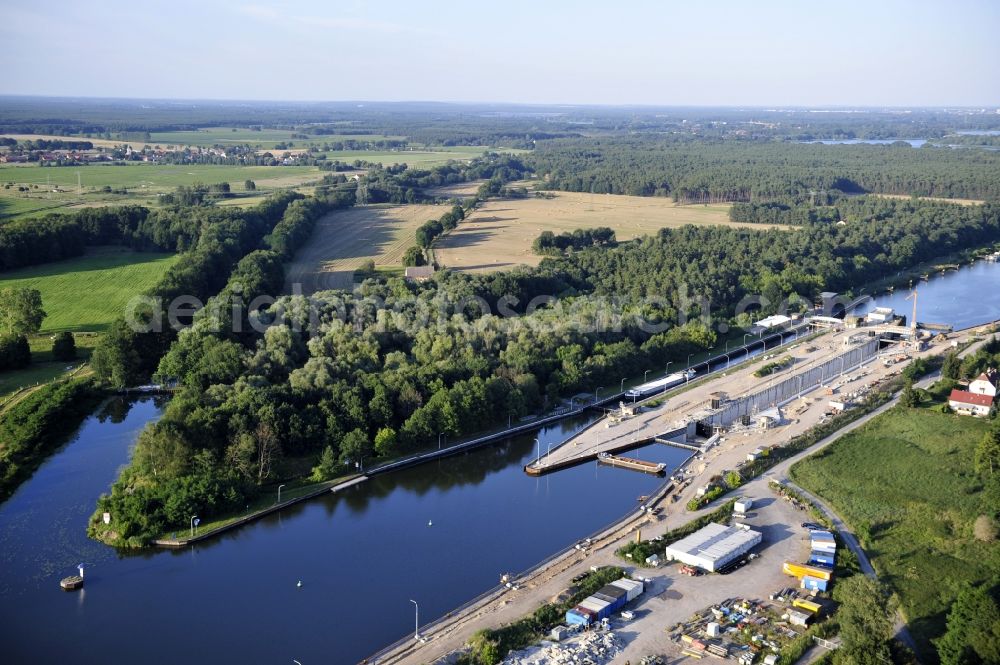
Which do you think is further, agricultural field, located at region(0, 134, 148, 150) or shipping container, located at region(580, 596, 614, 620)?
agricultural field, located at region(0, 134, 148, 150)

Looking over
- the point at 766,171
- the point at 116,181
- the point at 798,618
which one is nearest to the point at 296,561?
the point at 798,618

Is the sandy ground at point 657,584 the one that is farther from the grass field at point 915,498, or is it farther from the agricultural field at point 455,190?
the agricultural field at point 455,190

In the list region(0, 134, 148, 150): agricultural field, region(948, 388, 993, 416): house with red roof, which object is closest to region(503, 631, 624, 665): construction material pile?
region(948, 388, 993, 416): house with red roof

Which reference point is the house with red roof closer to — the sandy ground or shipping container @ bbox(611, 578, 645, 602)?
the sandy ground

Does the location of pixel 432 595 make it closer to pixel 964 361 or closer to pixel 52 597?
pixel 52 597

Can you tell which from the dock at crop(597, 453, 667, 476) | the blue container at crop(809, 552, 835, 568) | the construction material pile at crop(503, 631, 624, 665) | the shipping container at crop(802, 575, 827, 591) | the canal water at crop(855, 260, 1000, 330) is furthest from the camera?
the canal water at crop(855, 260, 1000, 330)

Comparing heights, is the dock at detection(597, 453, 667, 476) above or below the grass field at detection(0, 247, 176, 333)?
below

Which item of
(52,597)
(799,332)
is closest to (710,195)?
(799,332)

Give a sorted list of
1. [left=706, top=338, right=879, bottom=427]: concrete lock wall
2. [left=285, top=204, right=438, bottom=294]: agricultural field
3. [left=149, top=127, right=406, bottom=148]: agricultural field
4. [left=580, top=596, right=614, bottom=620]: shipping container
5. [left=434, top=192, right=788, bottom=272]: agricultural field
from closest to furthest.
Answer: [left=580, top=596, right=614, bottom=620]: shipping container, [left=706, top=338, right=879, bottom=427]: concrete lock wall, [left=285, top=204, right=438, bottom=294]: agricultural field, [left=434, top=192, right=788, bottom=272]: agricultural field, [left=149, top=127, right=406, bottom=148]: agricultural field

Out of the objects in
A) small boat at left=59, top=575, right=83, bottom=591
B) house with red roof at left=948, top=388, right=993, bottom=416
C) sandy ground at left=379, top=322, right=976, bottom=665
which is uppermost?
house with red roof at left=948, top=388, right=993, bottom=416
